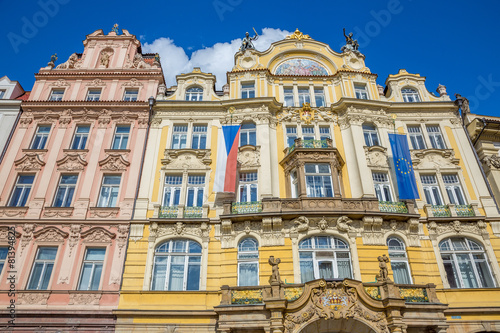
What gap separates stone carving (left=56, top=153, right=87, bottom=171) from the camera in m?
24.0

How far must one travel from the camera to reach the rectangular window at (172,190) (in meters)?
23.2

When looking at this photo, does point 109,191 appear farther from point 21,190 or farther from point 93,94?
point 93,94

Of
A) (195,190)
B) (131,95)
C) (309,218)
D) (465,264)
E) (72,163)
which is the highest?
(131,95)

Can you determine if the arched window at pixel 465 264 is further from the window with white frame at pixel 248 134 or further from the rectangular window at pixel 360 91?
the window with white frame at pixel 248 134

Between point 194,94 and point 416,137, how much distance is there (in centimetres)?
1684

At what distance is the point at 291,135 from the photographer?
85.8 ft

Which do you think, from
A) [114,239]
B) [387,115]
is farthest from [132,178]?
[387,115]

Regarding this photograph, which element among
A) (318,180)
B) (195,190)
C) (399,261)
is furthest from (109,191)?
(399,261)

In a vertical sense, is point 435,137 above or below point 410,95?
below

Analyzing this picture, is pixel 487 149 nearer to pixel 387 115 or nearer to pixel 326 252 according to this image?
pixel 387 115

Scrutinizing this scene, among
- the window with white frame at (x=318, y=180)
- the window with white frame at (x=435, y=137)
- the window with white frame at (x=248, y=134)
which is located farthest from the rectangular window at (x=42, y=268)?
the window with white frame at (x=435, y=137)

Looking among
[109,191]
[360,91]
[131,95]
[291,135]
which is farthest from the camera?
[360,91]

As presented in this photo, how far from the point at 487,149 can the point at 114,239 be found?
25409 mm

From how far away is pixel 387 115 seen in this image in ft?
89.1
